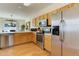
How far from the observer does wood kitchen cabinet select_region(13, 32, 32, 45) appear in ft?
19.2

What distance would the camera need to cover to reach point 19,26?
12141 millimetres

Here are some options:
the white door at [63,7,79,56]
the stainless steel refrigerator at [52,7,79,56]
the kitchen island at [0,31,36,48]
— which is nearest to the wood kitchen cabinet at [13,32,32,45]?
the kitchen island at [0,31,36,48]

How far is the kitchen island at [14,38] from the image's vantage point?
5035mm

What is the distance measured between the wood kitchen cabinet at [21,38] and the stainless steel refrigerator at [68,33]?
11.1 feet

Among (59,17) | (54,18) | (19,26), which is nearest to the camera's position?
(59,17)

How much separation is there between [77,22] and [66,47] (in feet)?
2.47

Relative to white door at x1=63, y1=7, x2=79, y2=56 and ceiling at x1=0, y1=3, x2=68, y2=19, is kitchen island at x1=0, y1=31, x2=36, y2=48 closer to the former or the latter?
ceiling at x1=0, y1=3, x2=68, y2=19

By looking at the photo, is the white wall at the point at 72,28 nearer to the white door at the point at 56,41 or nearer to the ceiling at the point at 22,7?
the white door at the point at 56,41

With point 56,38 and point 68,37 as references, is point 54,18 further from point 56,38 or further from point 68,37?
point 68,37

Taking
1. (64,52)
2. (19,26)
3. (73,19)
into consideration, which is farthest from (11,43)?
(19,26)

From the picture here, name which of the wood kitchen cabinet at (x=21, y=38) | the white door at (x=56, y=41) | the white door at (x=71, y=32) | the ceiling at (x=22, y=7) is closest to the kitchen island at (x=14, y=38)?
the wood kitchen cabinet at (x=21, y=38)

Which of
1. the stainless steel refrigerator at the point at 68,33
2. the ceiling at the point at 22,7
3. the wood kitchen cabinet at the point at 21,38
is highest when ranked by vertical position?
the ceiling at the point at 22,7

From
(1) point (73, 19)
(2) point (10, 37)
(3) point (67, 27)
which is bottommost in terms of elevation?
(2) point (10, 37)

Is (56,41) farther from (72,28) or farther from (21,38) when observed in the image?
(21,38)
